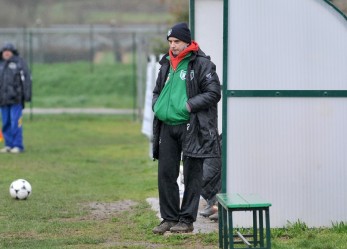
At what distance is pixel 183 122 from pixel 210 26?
11.0ft

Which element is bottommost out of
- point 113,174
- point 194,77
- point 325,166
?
point 113,174

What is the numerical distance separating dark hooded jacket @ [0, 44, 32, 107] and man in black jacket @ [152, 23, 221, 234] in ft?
32.4

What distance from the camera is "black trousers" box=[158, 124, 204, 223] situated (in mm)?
10266

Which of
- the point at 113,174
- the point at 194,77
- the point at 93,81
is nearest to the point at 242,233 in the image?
the point at 194,77

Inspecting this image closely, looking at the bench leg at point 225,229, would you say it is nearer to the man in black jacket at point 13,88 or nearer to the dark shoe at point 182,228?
the dark shoe at point 182,228

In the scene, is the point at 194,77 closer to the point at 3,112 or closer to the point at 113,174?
the point at 113,174

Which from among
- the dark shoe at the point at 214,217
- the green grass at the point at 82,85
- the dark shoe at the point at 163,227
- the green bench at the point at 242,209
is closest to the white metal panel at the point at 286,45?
the green bench at the point at 242,209

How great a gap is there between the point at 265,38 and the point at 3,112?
11.0 meters

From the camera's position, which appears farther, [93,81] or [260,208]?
[93,81]

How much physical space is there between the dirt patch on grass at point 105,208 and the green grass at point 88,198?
0.06 metres

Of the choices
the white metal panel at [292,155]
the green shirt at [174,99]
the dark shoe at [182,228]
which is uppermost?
the green shirt at [174,99]

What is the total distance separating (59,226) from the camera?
1105cm

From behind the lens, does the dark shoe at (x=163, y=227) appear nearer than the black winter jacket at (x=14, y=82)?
Yes

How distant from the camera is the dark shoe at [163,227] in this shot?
10.3m
